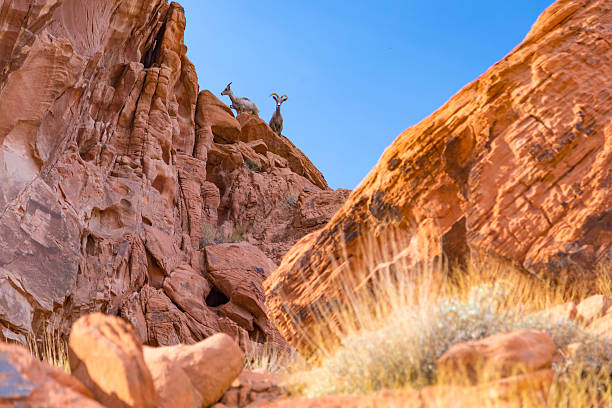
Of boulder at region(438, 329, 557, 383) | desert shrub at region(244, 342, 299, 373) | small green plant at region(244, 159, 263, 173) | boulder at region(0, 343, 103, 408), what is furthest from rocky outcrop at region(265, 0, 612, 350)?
small green plant at region(244, 159, 263, 173)

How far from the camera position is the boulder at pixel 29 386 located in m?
2.55

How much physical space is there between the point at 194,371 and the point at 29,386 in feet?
4.71

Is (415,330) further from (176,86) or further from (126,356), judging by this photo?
(176,86)

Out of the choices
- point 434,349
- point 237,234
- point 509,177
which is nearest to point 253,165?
point 237,234

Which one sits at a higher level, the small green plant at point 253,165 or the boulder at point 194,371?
the small green plant at point 253,165

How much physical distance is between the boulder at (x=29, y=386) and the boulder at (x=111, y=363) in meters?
0.25

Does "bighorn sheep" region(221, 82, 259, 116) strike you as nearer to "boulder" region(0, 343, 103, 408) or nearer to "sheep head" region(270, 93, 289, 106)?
"sheep head" region(270, 93, 289, 106)

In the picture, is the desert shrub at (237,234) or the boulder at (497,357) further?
the desert shrub at (237,234)

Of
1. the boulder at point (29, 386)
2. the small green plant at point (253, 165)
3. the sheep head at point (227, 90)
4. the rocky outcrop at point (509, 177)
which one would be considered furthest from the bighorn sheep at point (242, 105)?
the boulder at point (29, 386)

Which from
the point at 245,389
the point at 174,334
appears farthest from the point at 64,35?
the point at 245,389

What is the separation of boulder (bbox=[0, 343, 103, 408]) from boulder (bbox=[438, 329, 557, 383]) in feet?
7.46

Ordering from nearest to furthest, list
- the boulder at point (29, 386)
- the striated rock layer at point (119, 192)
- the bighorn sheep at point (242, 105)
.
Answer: the boulder at point (29, 386), the striated rock layer at point (119, 192), the bighorn sheep at point (242, 105)

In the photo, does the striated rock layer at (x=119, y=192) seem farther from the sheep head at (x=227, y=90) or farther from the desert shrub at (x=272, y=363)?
the sheep head at (x=227, y=90)

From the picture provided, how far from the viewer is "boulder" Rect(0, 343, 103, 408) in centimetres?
255
